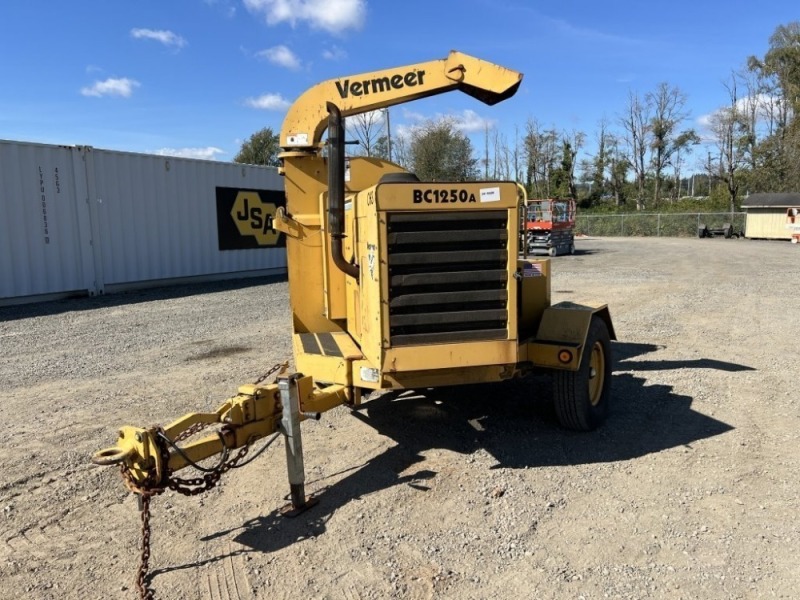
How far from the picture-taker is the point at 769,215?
1455 inches

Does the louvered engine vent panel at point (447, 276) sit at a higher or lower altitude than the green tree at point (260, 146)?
lower

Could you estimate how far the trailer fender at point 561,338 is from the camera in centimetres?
469

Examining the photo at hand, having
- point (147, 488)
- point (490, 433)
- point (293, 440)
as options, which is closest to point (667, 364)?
point (490, 433)

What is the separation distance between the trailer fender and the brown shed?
123 feet

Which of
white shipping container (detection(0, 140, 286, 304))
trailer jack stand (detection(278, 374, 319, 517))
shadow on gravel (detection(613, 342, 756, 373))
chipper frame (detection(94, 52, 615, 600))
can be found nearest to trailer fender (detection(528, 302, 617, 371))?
chipper frame (detection(94, 52, 615, 600))

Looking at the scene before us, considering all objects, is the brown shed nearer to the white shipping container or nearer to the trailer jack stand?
the white shipping container

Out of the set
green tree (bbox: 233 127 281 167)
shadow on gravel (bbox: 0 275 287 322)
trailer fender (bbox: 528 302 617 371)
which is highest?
green tree (bbox: 233 127 281 167)

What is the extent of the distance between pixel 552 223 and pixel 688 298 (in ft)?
43.2

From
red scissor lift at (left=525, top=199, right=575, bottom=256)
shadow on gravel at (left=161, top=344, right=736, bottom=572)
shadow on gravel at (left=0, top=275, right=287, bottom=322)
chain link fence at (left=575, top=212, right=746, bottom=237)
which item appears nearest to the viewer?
shadow on gravel at (left=161, top=344, right=736, bottom=572)

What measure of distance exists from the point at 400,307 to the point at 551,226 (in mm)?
22658

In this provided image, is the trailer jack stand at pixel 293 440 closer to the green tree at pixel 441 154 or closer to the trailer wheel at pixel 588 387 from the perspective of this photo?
the trailer wheel at pixel 588 387

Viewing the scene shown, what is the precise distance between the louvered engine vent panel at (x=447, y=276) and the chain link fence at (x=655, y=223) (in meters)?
42.1

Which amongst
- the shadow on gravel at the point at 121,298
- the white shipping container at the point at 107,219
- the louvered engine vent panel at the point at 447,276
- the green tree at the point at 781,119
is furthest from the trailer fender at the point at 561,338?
the green tree at the point at 781,119

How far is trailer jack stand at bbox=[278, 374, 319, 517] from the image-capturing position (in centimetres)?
378
